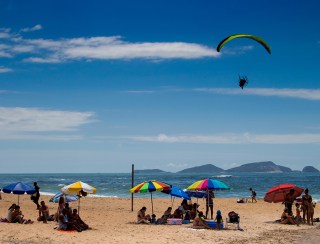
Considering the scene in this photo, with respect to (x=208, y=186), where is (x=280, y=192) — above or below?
below

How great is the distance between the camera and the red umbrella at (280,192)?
2045cm

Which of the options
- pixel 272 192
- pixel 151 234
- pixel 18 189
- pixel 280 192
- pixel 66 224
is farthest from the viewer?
pixel 280 192

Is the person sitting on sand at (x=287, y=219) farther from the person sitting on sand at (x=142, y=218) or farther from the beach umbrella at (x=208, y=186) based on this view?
the person sitting on sand at (x=142, y=218)

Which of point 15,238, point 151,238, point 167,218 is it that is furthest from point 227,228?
point 15,238

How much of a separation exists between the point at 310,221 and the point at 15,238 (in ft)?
45.0

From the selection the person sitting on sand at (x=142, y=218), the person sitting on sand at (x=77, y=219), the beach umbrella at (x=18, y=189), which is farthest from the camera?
the person sitting on sand at (x=142, y=218)

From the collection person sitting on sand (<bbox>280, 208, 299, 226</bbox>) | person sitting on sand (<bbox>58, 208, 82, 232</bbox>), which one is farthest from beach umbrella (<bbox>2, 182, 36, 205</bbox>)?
person sitting on sand (<bbox>280, 208, 299, 226</bbox>)

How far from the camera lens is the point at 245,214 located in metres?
26.4

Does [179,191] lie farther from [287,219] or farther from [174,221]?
[287,219]

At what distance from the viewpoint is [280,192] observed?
68.5 ft

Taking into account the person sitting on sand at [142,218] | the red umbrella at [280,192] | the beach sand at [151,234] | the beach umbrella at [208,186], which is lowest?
the beach sand at [151,234]

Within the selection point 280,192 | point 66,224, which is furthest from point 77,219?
point 280,192

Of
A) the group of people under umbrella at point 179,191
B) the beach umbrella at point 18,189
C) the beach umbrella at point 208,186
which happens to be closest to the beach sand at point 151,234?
the group of people under umbrella at point 179,191

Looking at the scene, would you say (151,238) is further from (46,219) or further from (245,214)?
(245,214)
